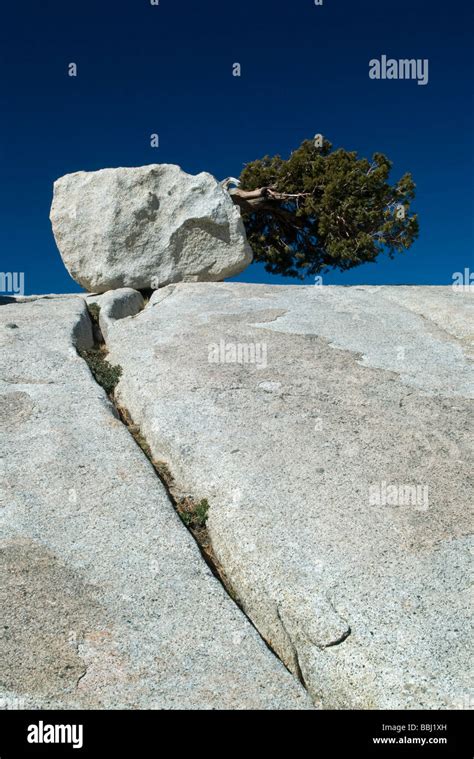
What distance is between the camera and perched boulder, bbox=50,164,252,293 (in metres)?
21.1

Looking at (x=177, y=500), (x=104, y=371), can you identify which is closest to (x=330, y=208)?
(x=104, y=371)

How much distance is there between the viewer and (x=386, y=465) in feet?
30.9

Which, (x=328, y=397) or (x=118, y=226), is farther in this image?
(x=118, y=226)

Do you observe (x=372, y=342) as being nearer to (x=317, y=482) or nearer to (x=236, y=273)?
(x=317, y=482)

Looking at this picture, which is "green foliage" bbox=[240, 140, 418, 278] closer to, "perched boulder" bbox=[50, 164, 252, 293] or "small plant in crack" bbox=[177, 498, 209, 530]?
"perched boulder" bbox=[50, 164, 252, 293]

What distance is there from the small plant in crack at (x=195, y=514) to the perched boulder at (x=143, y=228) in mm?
12942

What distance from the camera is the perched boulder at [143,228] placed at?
69.1ft

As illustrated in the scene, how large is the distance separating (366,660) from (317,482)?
A: 2710 mm

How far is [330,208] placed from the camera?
1069 inches

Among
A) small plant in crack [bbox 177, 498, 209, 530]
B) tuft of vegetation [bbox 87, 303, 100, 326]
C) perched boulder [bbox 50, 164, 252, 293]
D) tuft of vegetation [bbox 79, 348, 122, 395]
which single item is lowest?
small plant in crack [bbox 177, 498, 209, 530]

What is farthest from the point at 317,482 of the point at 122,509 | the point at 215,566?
the point at 122,509

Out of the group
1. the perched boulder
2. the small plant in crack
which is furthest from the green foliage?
the small plant in crack

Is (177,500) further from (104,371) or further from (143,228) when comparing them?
(143,228)

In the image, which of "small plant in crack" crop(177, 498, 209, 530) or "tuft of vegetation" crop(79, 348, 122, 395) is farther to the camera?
"tuft of vegetation" crop(79, 348, 122, 395)
